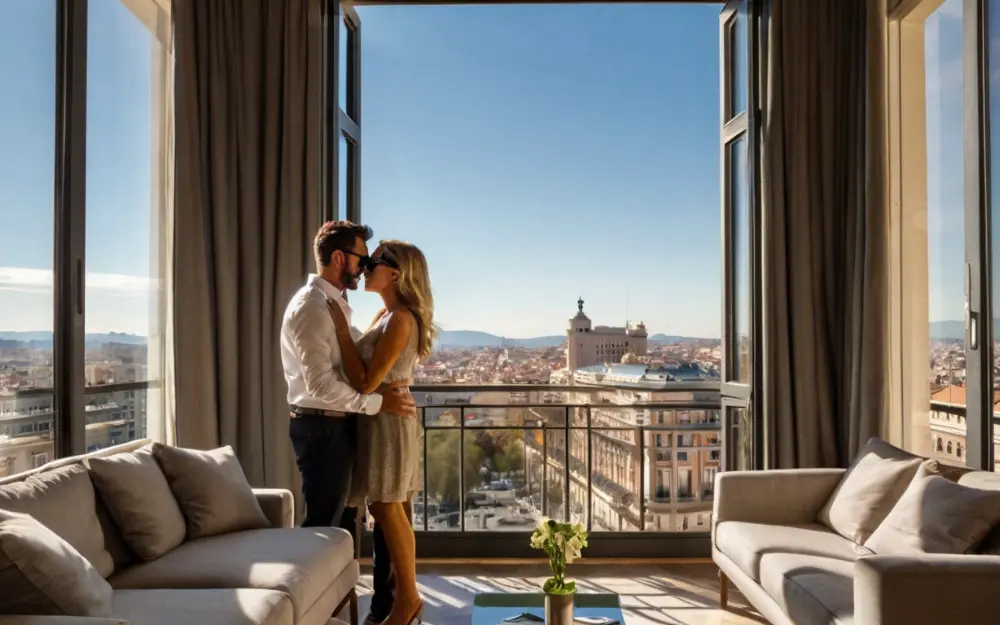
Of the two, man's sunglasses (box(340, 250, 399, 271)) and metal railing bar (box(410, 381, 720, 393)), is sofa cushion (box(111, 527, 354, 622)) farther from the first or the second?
metal railing bar (box(410, 381, 720, 393))

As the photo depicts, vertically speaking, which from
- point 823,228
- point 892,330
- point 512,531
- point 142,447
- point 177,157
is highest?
point 177,157

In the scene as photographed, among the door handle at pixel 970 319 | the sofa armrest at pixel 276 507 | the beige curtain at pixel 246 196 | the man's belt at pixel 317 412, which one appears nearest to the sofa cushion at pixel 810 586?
the door handle at pixel 970 319

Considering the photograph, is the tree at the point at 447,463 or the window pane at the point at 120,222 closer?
the window pane at the point at 120,222

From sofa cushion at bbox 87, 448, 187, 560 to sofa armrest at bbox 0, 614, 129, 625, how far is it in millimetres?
842

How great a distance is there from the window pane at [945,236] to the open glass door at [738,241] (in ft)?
2.75

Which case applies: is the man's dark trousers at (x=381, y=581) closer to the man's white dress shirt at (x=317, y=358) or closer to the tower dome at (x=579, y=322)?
the man's white dress shirt at (x=317, y=358)

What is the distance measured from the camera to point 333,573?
2.95m

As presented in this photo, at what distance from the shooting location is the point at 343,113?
179 inches

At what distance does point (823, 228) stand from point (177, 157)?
3224mm

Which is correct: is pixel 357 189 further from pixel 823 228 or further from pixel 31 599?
pixel 31 599

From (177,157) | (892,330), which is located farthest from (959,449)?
(177,157)

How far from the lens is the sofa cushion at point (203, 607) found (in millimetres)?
2156

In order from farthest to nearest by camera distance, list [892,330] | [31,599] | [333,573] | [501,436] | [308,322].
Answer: [501,436], [892,330], [308,322], [333,573], [31,599]

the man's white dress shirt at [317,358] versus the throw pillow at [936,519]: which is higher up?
the man's white dress shirt at [317,358]
